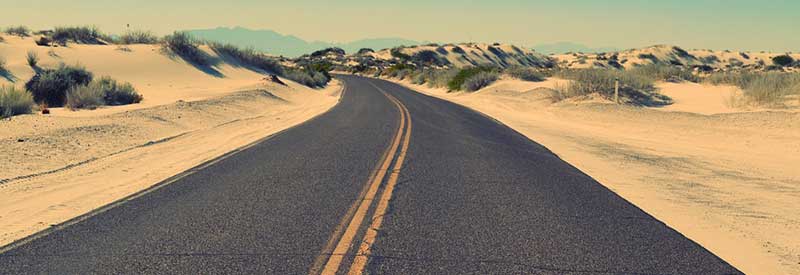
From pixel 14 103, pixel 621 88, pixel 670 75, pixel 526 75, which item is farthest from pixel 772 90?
pixel 14 103

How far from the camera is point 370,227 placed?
20.6ft

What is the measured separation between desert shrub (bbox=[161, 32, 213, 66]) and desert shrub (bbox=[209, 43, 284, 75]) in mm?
3368

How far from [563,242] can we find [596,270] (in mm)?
813

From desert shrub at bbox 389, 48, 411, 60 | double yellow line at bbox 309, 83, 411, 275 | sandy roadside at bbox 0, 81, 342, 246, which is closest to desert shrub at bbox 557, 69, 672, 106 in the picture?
sandy roadside at bbox 0, 81, 342, 246

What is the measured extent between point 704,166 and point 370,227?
8.51m

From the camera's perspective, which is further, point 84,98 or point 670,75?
point 670,75

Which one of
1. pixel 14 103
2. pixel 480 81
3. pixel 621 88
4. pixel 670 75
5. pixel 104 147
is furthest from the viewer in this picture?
pixel 480 81

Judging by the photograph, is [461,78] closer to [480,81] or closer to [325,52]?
[480,81]

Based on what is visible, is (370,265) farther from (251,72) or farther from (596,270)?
(251,72)

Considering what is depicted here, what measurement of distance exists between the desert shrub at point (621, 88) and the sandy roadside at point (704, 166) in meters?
2.18

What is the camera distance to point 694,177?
10.5m

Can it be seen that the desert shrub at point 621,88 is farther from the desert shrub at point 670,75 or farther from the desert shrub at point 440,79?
the desert shrub at point 440,79

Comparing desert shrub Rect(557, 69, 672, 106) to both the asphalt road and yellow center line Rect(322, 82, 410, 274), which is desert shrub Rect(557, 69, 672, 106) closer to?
the asphalt road

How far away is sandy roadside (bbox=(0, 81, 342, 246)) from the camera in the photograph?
7426mm
